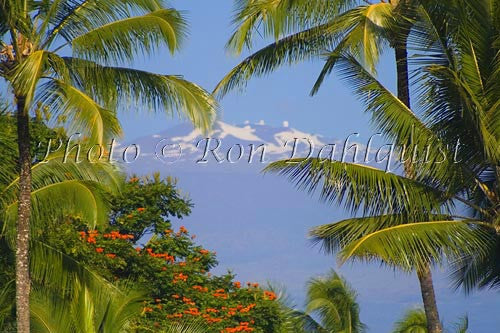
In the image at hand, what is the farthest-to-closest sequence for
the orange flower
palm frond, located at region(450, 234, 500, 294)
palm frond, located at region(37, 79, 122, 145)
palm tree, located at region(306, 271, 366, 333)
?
palm tree, located at region(306, 271, 366, 333) → the orange flower → palm frond, located at region(450, 234, 500, 294) → palm frond, located at region(37, 79, 122, 145)

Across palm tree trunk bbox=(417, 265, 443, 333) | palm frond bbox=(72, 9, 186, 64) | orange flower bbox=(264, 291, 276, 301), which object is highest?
palm frond bbox=(72, 9, 186, 64)

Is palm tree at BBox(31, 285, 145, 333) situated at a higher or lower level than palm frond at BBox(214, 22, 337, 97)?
lower

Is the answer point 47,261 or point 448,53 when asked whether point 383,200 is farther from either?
point 47,261

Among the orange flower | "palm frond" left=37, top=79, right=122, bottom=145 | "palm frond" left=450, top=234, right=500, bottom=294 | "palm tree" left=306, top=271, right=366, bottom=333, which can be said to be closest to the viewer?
"palm frond" left=37, top=79, right=122, bottom=145

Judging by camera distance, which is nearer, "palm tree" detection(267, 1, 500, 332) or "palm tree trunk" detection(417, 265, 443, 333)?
"palm tree" detection(267, 1, 500, 332)

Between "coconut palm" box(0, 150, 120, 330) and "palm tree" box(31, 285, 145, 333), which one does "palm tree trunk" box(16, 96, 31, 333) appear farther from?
"coconut palm" box(0, 150, 120, 330)

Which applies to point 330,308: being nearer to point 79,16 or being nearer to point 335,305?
point 335,305

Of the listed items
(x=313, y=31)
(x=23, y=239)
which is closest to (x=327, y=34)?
(x=313, y=31)

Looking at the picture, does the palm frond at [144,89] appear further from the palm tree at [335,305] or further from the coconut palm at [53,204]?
the palm tree at [335,305]

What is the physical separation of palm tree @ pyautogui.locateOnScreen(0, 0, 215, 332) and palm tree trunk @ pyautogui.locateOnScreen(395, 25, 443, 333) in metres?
4.47

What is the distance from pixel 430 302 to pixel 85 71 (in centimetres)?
749

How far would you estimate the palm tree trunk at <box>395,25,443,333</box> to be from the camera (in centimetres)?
1892

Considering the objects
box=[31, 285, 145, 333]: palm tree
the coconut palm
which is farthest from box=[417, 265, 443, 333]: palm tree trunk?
the coconut palm

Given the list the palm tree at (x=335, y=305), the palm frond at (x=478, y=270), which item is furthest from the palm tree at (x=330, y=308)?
the palm frond at (x=478, y=270)
